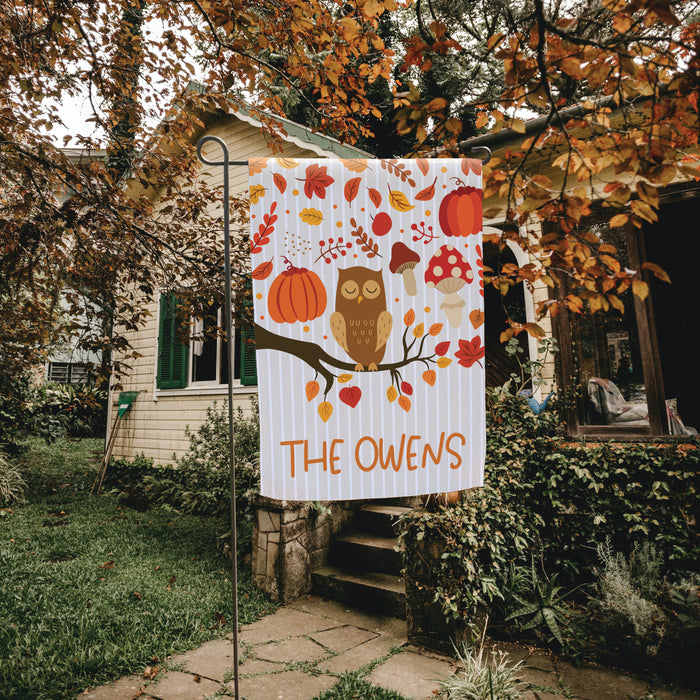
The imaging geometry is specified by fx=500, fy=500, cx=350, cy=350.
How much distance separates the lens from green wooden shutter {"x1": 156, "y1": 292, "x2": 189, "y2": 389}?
9023mm

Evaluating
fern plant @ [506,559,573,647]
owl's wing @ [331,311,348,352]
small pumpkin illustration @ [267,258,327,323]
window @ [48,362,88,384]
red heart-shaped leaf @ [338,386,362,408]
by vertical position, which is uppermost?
window @ [48,362,88,384]

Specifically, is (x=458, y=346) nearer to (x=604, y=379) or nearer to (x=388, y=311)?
(x=388, y=311)

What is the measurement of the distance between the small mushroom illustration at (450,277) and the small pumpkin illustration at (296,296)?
524 millimetres

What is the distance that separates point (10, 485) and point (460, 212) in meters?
9.03

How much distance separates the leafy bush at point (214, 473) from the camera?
241 inches

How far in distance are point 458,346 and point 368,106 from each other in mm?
5186

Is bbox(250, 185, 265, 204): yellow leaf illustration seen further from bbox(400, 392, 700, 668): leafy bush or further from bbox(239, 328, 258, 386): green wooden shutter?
bbox(239, 328, 258, 386): green wooden shutter

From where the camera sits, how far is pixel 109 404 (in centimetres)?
1034

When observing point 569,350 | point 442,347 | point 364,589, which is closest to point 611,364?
point 569,350

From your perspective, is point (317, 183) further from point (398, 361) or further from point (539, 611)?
point (539, 611)

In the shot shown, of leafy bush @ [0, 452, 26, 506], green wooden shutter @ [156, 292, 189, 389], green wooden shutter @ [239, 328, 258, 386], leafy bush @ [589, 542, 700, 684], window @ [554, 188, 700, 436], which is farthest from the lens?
green wooden shutter @ [156, 292, 189, 389]

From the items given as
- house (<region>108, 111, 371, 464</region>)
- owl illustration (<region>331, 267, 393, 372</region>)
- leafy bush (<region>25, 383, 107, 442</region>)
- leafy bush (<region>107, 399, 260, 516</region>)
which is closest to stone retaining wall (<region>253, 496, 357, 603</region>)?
leafy bush (<region>107, 399, 260, 516</region>)

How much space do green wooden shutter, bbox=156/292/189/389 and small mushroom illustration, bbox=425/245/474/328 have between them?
24.0 feet

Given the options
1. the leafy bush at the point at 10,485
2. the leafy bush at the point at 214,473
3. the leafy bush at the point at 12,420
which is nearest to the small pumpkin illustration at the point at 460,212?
the leafy bush at the point at 214,473
